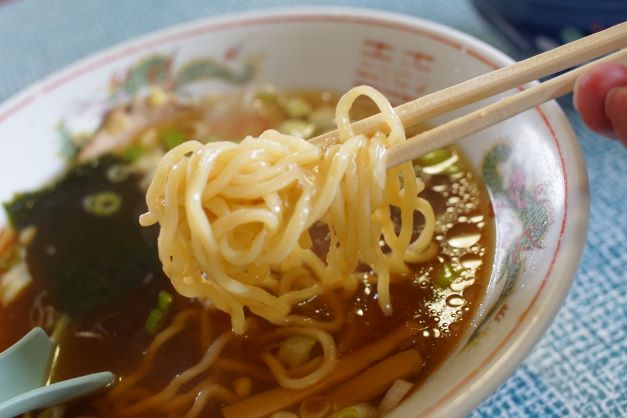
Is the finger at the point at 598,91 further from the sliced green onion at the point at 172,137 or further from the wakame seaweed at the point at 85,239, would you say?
the sliced green onion at the point at 172,137

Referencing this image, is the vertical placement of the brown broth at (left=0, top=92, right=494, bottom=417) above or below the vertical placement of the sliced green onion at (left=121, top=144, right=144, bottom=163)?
below

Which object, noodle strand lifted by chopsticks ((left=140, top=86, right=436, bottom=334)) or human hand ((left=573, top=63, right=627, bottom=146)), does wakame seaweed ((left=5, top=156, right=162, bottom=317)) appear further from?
human hand ((left=573, top=63, right=627, bottom=146))

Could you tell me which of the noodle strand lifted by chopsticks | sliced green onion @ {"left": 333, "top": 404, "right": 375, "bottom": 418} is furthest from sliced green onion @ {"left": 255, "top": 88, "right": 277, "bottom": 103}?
sliced green onion @ {"left": 333, "top": 404, "right": 375, "bottom": 418}

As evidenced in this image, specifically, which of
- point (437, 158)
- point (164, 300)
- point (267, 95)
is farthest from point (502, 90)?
point (267, 95)

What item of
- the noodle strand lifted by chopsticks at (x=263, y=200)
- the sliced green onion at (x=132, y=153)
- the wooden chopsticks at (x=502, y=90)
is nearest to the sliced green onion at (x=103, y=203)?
the sliced green onion at (x=132, y=153)

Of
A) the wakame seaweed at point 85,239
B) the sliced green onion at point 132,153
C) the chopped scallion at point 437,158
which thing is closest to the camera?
the wakame seaweed at point 85,239

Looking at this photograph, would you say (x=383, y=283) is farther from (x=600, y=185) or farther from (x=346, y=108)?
(x=600, y=185)
